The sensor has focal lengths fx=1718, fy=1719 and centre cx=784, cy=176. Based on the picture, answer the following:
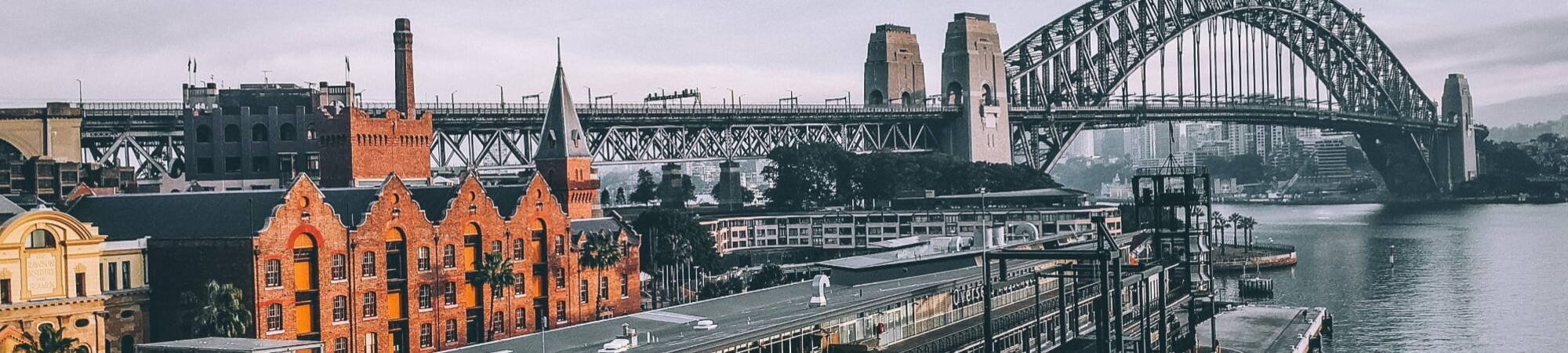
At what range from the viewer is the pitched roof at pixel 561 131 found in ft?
303

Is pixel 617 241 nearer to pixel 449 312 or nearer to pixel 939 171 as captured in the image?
pixel 449 312

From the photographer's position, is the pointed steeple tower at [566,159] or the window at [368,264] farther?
the pointed steeple tower at [566,159]

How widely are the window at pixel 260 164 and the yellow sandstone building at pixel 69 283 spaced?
4442 cm

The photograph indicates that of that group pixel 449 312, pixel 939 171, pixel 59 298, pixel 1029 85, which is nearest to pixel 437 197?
pixel 449 312

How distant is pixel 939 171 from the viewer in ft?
524

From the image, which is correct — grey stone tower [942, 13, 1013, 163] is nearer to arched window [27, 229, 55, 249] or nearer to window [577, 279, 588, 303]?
window [577, 279, 588, 303]

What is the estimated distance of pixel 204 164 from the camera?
110000mm

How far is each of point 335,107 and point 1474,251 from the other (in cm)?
10484

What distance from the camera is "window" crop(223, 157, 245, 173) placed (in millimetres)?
110438

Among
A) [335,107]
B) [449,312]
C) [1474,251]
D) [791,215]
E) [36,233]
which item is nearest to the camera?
[36,233]

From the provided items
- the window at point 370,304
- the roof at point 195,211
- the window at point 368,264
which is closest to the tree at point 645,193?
the roof at point 195,211

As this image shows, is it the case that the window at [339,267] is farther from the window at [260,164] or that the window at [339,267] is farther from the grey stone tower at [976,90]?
the grey stone tower at [976,90]

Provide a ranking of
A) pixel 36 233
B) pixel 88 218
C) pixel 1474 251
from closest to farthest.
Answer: pixel 36 233 → pixel 88 218 → pixel 1474 251

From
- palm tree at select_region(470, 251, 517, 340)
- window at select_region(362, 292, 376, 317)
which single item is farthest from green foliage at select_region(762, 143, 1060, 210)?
window at select_region(362, 292, 376, 317)
